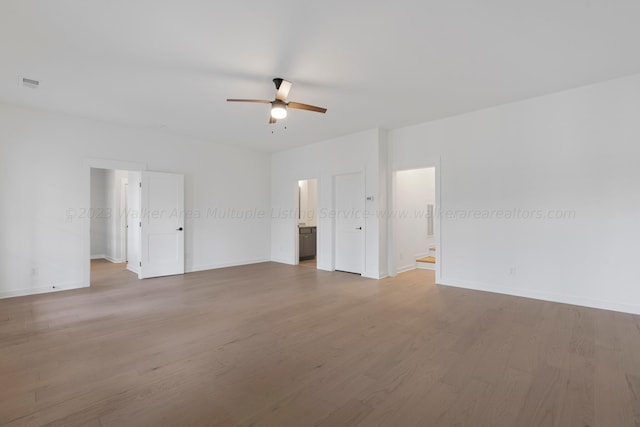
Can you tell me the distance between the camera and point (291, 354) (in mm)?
2711

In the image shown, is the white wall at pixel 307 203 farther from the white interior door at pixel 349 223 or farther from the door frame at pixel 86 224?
the door frame at pixel 86 224

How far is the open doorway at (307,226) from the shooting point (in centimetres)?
787

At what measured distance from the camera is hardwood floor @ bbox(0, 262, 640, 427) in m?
1.93

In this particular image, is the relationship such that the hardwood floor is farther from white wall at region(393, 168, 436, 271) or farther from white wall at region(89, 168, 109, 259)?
white wall at region(89, 168, 109, 259)

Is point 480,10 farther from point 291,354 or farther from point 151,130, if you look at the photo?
point 151,130

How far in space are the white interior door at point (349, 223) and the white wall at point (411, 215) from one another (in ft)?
2.34

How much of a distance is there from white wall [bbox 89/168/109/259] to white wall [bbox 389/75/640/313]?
28.7 ft

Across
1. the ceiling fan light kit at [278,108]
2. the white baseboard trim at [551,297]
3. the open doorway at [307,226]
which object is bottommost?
the white baseboard trim at [551,297]

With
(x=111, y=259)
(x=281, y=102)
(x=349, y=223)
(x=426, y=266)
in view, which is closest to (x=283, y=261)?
(x=349, y=223)

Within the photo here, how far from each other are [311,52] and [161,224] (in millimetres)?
4704

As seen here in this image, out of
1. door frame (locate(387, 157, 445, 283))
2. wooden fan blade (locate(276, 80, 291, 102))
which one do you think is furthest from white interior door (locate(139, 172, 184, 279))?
door frame (locate(387, 157, 445, 283))

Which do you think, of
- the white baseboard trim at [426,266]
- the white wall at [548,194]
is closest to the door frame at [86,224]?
the white wall at [548,194]

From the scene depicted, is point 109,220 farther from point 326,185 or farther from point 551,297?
point 551,297

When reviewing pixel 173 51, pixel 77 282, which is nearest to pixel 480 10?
pixel 173 51
